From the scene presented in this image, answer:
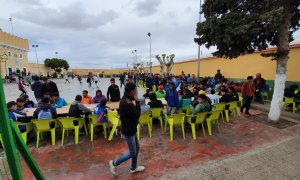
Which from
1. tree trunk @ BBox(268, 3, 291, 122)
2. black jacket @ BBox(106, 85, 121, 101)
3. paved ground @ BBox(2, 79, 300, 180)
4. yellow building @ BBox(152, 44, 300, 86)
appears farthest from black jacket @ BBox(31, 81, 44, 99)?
yellow building @ BBox(152, 44, 300, 86)

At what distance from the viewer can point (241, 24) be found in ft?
18.9

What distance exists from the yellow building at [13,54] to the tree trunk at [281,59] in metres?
38.6

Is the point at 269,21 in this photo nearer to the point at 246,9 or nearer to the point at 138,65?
the point at 246,9

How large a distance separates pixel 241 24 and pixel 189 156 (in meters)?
4.35

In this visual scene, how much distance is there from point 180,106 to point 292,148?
336 cm

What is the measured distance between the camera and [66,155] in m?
4.50

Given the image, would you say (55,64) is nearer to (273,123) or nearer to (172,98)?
(172,98)

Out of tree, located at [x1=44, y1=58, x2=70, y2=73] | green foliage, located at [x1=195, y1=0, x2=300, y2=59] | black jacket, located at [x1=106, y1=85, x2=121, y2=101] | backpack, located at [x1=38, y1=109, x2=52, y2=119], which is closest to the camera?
backpack, located at [x1=38, y1=109, x2=52, y2=119]

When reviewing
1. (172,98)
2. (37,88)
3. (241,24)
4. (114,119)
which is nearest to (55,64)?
(37,88)

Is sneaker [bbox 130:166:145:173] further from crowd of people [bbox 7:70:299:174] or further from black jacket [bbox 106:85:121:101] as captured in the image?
black jacket [bbox 106:85:121:101]

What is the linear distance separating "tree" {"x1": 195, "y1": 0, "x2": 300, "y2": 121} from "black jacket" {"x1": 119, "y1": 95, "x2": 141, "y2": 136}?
4197 mm

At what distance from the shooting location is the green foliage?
213 inches

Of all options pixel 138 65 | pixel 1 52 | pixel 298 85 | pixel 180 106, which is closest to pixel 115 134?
pixel 180 106

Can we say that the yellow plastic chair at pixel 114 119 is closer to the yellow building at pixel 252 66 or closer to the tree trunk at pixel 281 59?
the tree trunk at pixel 281 59
